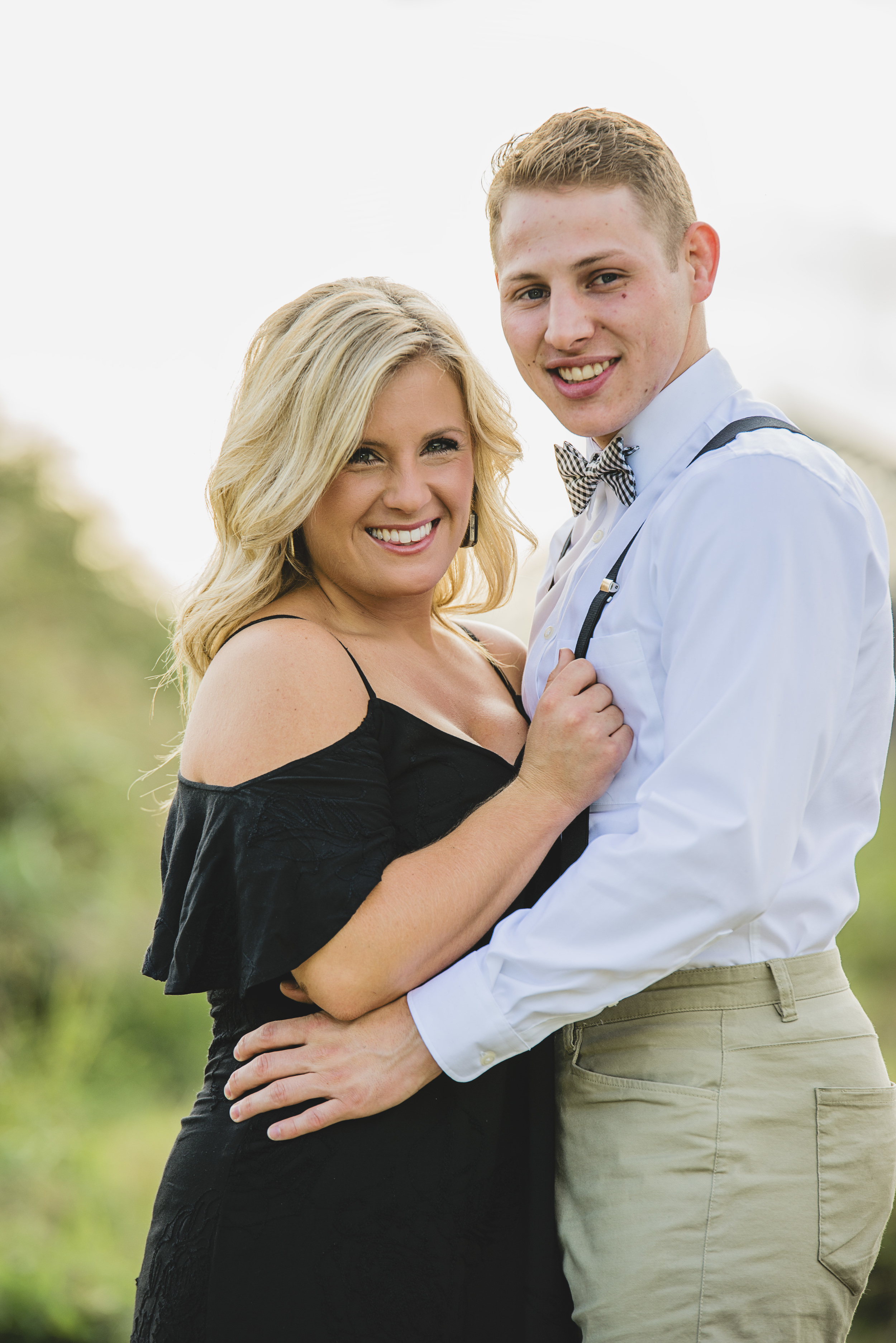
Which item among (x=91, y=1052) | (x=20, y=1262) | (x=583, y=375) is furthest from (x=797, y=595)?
(x=91, y=1052)

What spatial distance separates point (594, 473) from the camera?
2172 mm

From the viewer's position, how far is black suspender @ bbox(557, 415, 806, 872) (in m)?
1.85

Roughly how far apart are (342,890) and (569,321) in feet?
3.43

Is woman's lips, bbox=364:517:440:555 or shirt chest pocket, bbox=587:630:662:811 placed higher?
woman's lips, bbox=364:517:440:555

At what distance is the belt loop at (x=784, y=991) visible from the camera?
1.78 meters

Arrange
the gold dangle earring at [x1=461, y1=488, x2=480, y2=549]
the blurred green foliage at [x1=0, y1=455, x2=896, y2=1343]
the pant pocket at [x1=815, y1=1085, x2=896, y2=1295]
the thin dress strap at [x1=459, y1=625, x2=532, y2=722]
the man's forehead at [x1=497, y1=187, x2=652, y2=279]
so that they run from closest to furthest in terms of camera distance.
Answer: the pant pocket at [x1=815, y1=1085, x2=896, y2=1295]
the man's forehead at [x1=497, y1=187, x2=652, y2=279]
the thin dress strap at [x1=459, y1=625, x2=532, y2=722]
the gold dangle earring at [x1=461, y1=488, x2=480, y2=549]
the blurred green foliage at [x1=0, y1=455, x2=896, y2=1343]

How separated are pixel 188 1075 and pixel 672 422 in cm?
577

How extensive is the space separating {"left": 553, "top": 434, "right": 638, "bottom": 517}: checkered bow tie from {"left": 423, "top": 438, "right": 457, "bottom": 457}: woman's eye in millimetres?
233

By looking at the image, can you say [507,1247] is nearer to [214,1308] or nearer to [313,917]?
[214,1308]

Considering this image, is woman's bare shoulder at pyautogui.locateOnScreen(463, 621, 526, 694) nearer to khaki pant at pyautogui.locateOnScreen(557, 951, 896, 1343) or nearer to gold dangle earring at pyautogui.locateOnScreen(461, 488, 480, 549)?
gold dangle earring at pyautogui.locateOnScreen(461, 488, 480, 549)

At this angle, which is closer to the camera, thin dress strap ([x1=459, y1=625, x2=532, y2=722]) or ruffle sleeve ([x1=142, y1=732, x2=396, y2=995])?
ruffle sleeve ([x1=142, y1=732, x2=396, y2=995])

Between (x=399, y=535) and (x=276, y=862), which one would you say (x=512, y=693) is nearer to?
(x=399, y=535)

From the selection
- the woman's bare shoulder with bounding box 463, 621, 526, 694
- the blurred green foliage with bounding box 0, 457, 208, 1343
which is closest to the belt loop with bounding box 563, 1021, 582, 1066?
the woman's bare shoulder with bounding box 463, 621, 526, 694

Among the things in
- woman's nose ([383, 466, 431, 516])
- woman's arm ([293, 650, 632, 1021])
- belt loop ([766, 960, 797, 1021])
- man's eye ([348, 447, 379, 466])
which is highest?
man's eye ([348, 447, 379, 466])
